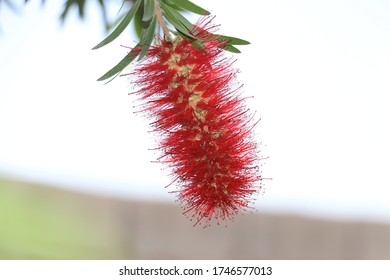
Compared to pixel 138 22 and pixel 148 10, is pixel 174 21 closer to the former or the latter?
pixel 148 10

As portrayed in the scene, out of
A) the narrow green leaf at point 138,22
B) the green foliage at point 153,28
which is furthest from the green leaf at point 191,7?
the narrow green leaf at point 138,22

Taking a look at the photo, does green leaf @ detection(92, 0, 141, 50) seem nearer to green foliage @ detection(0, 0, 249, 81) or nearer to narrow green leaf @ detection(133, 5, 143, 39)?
green foliage @ detection(0, 0, 249, 81)

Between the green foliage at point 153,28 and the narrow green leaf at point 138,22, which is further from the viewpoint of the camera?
the narrow green leaf at point 138,22

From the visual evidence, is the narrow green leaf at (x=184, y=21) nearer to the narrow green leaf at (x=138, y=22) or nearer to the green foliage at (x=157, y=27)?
the green foliage at (x=157, y=27)

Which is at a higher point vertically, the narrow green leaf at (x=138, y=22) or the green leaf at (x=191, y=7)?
the narrow green leaf at (x=138, y=22)

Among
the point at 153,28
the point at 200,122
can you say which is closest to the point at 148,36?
the point at 153,28

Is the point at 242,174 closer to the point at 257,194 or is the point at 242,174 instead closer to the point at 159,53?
the point at 257,194
